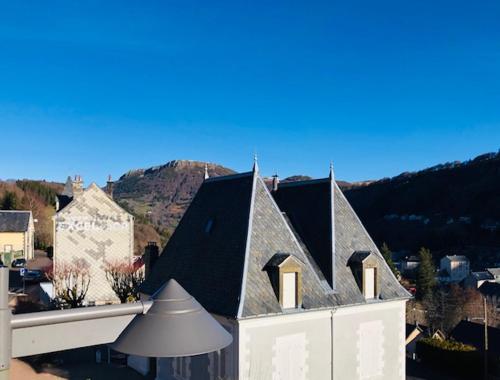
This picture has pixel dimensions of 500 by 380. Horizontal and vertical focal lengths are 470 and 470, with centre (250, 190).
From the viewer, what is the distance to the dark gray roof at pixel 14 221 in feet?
144

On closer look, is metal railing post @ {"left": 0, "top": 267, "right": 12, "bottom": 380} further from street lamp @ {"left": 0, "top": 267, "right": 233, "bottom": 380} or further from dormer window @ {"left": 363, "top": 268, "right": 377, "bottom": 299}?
dormer window @ {"left": 363, "top": 268, "right": 377, "bottom": 299}

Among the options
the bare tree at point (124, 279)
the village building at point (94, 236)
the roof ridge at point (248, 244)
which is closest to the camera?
the roof ridge at point (248, 244)

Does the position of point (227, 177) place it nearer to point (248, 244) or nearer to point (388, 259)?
point (248, 244)

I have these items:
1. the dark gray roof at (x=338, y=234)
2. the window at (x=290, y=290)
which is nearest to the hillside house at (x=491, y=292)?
the dark gray roof at (x=338, y=234)

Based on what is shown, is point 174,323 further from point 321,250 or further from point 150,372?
point 150,372

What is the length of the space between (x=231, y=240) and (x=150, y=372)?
6472 millimetres

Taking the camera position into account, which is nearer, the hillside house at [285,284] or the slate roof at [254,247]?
the hillside house at [285,284]

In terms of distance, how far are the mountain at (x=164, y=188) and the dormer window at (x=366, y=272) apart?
226 feet

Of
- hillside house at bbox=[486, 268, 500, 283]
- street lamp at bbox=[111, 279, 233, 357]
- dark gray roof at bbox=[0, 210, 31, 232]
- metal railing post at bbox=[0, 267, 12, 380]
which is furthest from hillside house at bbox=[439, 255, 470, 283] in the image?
metal railing post at bbox=[0, 267, 12, 380]

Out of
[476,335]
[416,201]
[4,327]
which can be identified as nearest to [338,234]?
[4,327]

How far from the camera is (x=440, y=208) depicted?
138625 millimetres

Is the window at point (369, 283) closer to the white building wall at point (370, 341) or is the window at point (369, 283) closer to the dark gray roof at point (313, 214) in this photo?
the white building wall at point (370, 341)

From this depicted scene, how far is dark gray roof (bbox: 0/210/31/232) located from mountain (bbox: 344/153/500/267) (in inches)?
3480

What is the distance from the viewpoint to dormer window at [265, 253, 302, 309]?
1256 cm
